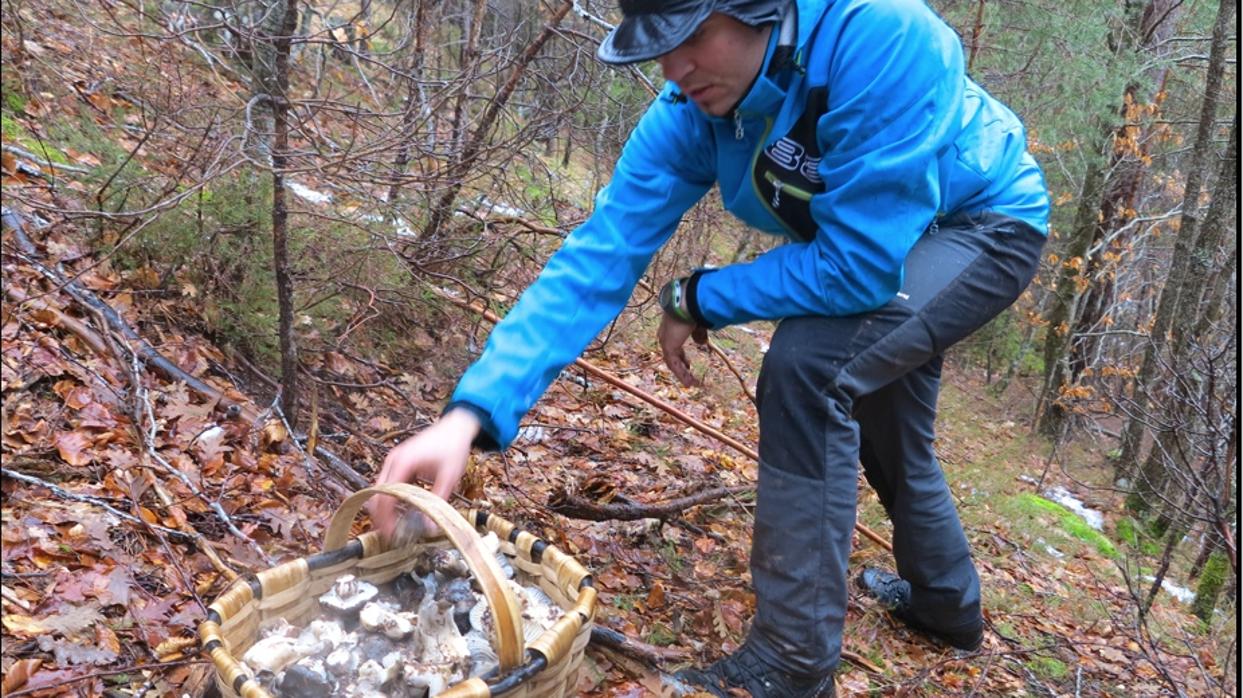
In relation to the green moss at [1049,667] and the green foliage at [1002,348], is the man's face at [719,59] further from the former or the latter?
the green foliage at [1002,348]

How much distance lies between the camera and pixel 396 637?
188 cm

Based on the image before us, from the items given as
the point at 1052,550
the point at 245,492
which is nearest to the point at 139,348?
the point at 245,492

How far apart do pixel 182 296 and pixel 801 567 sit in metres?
2.67

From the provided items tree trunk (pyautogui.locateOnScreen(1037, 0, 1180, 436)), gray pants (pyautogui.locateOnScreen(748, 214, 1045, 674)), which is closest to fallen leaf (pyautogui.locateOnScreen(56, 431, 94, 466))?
gray pants (pyautogui.locateOnScreen(748, 214, 1045, 674))

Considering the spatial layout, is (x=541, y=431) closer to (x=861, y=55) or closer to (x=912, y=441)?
(x=912, y=441)

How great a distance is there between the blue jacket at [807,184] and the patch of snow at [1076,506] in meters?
7.47

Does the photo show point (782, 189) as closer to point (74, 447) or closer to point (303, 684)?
point (303, 684)

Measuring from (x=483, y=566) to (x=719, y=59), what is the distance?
1.29 meters

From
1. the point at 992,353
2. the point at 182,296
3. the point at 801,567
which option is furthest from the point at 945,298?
the point at 992,353

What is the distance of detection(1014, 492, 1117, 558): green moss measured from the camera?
6.62m

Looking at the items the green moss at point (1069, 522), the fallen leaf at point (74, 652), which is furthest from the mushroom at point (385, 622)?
the green moss at point (1069, 522)

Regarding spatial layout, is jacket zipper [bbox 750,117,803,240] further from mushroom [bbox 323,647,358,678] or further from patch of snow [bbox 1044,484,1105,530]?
patch of snow [bbox 1044,484,1105,530]

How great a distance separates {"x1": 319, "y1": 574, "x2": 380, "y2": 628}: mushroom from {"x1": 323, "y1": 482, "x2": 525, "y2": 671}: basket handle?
292 millimetres

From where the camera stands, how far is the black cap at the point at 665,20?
1869 millimetres
